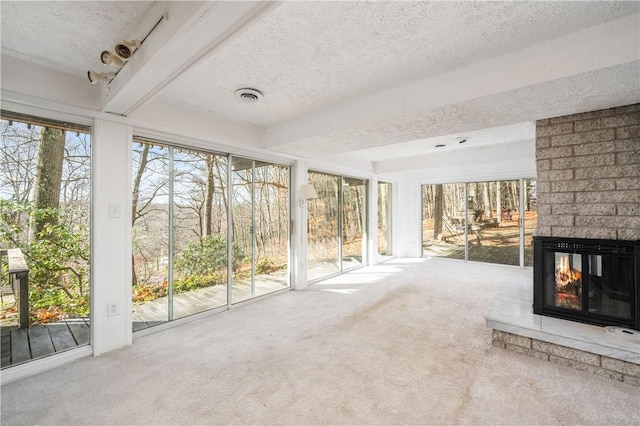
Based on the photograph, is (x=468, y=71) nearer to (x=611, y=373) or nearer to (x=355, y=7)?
(x=355, y=7)


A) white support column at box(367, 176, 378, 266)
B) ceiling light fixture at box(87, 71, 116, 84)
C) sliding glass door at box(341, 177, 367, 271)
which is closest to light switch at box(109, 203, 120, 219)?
ceiling light fixture at box(87, 71, 116, 84)

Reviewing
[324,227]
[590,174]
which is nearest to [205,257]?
[324,227]

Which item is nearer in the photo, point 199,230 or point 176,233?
point 176,233

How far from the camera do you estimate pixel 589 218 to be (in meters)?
2.46

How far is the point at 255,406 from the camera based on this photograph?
1752 mm

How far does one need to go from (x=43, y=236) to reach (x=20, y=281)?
0.37m

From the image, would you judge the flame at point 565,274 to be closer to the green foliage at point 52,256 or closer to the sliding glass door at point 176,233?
the sliding glass door at point 176,233

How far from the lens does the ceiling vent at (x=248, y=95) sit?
252cm

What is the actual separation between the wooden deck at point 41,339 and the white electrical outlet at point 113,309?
0.21 metres

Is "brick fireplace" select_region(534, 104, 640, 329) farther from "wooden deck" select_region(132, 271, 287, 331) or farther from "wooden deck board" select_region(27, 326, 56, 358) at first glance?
"wooden deck board" select_region(27, 326, 56, 358)

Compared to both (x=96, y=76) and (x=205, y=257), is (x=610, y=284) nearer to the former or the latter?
(x=205, y=257)

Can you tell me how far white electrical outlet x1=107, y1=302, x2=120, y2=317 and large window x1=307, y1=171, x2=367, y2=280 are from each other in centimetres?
279

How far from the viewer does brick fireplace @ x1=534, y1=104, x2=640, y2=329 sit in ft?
7.55

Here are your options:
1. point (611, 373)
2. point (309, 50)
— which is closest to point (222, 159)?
point (309, 50)
